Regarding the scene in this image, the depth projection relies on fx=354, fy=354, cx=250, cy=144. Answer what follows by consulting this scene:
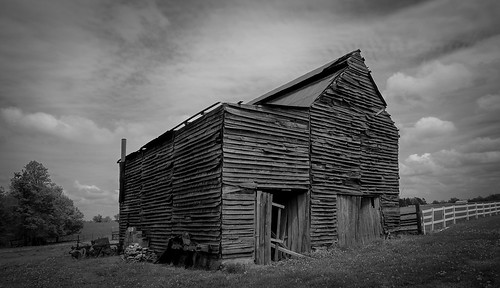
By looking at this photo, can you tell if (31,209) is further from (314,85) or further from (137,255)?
(314,85)

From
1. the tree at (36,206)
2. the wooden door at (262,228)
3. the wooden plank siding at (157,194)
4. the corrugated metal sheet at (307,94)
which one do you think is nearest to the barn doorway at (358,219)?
the wooden door at (262,228)

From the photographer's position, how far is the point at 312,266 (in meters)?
13.5

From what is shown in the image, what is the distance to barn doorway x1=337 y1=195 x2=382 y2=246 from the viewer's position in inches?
745

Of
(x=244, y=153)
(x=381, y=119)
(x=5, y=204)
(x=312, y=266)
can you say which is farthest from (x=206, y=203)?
(x=5, y=204)

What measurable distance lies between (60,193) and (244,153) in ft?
182

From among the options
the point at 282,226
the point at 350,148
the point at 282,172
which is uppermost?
the point at 350,148

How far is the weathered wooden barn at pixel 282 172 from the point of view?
1543 centimetres

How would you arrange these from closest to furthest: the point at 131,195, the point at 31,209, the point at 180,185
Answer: the point at 180,185
the point at 131,195
the point at 31,209

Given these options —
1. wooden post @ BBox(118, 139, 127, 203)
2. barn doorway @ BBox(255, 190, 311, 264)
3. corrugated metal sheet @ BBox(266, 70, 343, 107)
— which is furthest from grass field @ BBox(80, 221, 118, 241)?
barn doorway @ BBox(255, 190, 311, 264)

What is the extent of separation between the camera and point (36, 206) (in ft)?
175

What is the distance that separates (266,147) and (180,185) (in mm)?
5414

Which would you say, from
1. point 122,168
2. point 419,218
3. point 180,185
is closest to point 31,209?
point 122,168

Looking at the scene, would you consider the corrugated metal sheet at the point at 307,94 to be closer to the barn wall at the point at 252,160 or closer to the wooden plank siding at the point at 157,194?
the barn wall at the point at 252,160

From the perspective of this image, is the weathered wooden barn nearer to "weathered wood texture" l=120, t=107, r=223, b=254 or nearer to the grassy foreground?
"weathered wood texture" l=120, t=107, r=223, b=254
